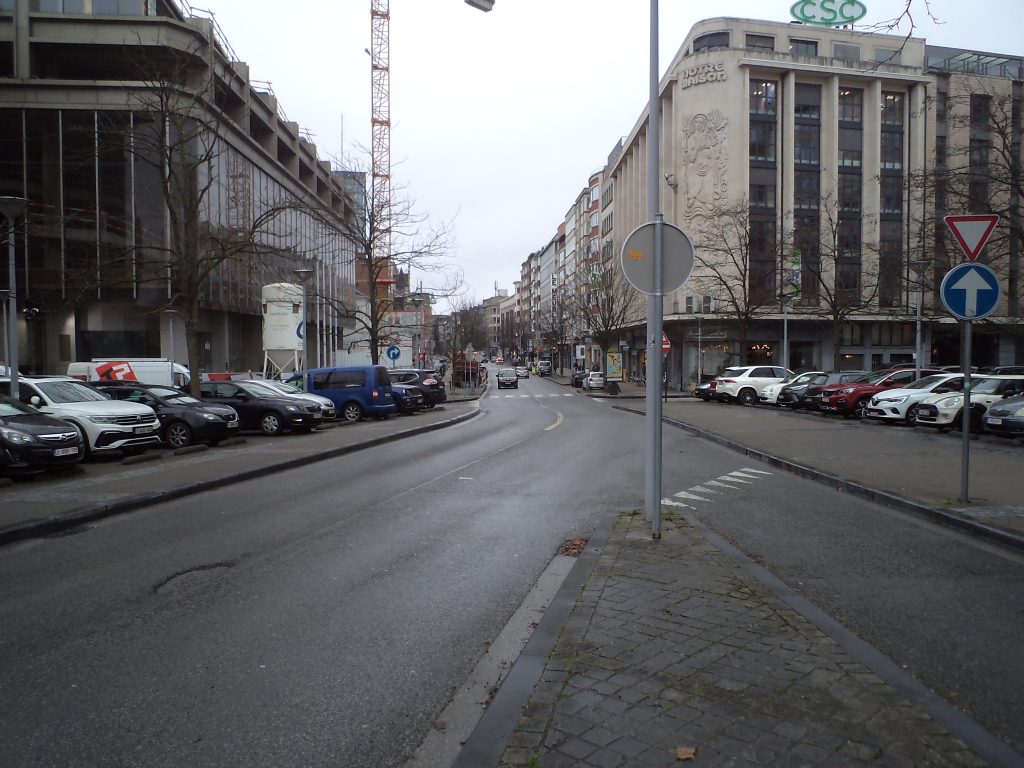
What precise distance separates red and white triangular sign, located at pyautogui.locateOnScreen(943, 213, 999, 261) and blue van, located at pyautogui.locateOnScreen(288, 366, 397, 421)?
18435 mm

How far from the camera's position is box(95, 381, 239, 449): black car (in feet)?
50.9

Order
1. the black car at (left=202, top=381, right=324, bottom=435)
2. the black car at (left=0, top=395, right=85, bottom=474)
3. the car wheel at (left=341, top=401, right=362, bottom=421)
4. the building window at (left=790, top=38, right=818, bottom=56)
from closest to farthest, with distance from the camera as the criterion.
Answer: the black car at (left=0, top=395, right=85, bottom=474), the black car at (left=202, top=381, right=324, bottom=435), the car wheel at (left=341, top=401, right=362, bottom=421), the building window at (left=790, top=38, right=818, bottom=56)

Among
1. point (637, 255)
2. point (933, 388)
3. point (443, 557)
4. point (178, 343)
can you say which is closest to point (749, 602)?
point (443, 557)

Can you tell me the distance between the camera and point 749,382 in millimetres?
31812

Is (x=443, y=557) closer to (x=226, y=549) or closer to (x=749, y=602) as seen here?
(x=226, y=549)

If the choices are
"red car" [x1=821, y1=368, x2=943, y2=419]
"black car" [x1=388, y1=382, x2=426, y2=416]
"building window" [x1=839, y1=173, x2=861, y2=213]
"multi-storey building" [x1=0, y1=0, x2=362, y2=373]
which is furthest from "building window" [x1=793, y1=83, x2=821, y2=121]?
"black car" [x1=388, y1=382, x2=426, y2=416]

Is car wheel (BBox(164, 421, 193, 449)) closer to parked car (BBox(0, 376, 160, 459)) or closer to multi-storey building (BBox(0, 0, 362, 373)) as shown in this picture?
parked car (BBox(0, 376, 160, 459))

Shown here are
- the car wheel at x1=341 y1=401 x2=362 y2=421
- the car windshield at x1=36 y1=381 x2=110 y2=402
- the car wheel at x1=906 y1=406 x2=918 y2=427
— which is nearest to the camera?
the car windshield at x1=36 y1=381 x2=110 y2=402

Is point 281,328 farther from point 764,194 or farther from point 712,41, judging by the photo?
point 712,41

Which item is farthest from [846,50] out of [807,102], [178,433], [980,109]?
[178,433]

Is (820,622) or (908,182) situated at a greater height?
(908,182)

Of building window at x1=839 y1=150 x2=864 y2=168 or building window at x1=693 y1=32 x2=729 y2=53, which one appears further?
building window at x1=839 y1=150 x2=864 y2=168

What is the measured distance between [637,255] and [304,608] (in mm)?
4184

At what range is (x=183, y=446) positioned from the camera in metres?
15.5
